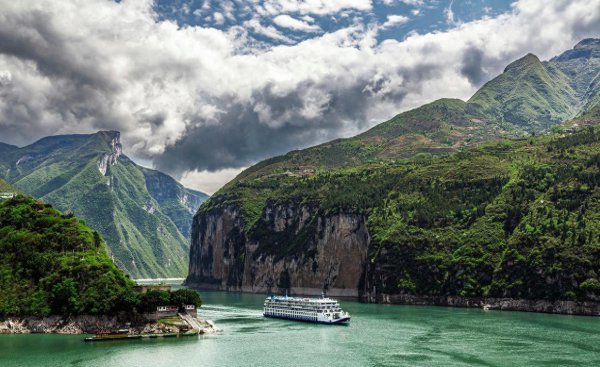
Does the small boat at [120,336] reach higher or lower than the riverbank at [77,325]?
lower

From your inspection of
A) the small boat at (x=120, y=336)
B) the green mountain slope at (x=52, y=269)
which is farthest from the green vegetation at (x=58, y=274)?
the small boat at (x=120, y=336)

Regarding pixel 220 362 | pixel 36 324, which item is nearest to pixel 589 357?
pixel 220 362

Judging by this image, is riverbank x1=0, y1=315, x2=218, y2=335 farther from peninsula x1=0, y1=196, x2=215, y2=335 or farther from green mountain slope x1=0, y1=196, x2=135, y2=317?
green mountain slope x1=0, y1=196, x2=135, y2=317

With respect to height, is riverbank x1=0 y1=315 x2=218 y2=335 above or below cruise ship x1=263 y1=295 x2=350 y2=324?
below

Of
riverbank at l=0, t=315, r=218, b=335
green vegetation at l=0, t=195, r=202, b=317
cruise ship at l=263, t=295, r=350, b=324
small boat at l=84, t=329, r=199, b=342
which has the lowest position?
small boat at l=84, t=329, r=199, b=342

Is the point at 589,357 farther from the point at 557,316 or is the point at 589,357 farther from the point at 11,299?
the point at 11,299

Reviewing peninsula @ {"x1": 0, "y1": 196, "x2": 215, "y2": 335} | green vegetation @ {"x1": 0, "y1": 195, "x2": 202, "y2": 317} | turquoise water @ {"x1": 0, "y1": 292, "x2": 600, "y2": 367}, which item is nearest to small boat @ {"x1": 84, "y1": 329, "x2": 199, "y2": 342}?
peninsula @ {"x1": 0, "y1": 196, "x2": 215, "y2": 335}

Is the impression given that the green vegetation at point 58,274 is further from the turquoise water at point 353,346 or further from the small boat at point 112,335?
the turquoise water at point 353,346
